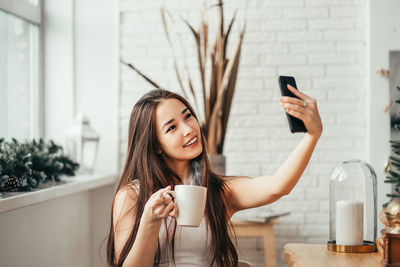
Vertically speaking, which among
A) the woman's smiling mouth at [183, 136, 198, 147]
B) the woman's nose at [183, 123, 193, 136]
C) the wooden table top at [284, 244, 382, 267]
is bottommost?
the wooden table top at [284, 244, 382, 267]

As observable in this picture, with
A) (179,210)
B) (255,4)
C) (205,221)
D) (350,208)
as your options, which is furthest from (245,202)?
(255,4)

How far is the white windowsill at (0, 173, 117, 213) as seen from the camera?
177 centimetres

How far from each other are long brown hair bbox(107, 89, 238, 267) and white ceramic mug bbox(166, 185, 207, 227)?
0.30 m

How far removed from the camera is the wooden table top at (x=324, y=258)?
4.86ft

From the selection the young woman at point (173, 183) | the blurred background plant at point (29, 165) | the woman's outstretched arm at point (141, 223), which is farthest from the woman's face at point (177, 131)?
the blurred background plant at point (29, 165)

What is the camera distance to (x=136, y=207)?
1629 mm

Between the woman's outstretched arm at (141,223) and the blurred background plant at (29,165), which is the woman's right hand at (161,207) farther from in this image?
the blurred background plant at (29,165)

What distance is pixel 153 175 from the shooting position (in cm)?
170

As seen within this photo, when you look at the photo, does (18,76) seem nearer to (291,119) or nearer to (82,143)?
(82,143)

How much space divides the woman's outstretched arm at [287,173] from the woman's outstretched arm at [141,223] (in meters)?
0.37

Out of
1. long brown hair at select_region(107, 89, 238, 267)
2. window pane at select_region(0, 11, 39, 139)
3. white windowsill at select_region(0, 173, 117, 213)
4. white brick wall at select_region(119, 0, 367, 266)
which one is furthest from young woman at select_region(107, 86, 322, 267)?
white brick wall at select_region(119, 0, 367, 266)

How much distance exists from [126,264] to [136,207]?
0.21m

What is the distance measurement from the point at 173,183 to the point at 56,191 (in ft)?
2.46

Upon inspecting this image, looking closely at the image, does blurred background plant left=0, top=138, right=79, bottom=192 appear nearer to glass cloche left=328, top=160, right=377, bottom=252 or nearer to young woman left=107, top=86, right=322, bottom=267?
young woman left=107, top=86, right=322, bottom=267
